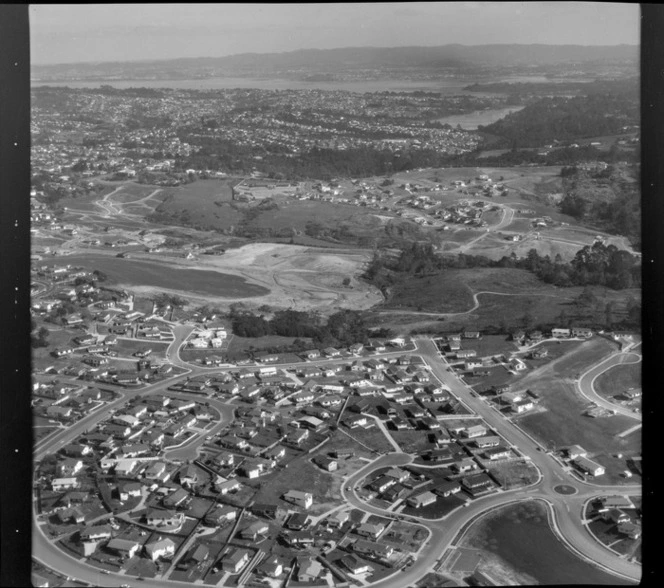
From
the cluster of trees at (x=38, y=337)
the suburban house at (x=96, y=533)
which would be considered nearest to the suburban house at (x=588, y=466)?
the suburban house at (x=96, y=533)

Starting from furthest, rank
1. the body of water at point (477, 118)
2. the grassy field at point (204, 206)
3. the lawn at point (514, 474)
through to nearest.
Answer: the body of water at point (477, 118)
the grassy field at point (204, 206)
the lawn at point (514, 474)

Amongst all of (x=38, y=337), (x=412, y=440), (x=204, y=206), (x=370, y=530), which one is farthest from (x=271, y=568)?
(x=204, y=206)

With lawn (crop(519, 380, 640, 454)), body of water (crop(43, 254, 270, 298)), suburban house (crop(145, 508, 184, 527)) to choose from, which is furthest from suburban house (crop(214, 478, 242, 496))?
lawn (crop(519, 380, 640, 454))

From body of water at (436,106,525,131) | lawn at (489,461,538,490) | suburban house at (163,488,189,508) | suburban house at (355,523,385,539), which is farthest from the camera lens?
body of water at (436,106,525,131)

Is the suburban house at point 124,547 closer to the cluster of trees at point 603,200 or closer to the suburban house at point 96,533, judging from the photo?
the suburban house at point 96,533

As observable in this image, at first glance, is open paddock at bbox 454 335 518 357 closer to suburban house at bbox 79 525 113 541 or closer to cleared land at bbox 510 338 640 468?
cleared land at bbox 510 338 640 468
